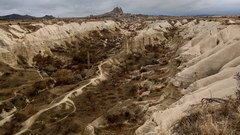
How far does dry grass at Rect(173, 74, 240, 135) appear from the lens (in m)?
4.74

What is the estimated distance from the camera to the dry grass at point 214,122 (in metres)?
4.74

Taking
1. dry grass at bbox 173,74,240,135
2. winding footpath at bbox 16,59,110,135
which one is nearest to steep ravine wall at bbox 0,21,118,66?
winding footpath at bbox 16,59,110,135

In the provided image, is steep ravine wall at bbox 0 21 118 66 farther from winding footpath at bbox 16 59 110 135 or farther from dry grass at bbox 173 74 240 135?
dry grass at bbox 173 74 240 135

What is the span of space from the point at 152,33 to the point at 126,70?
2334cm

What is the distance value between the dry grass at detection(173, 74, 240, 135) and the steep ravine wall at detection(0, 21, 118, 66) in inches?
1264

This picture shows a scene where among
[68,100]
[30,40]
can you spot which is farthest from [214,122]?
[30,40]

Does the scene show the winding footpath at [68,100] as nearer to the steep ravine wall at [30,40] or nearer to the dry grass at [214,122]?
the steep ravine wall at [30,40]

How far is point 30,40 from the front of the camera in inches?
1576

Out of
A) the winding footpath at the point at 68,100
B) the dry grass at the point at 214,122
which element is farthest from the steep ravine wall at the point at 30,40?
the dry grass at the point at 214,122

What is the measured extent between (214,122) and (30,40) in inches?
1554

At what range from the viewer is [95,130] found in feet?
51.6

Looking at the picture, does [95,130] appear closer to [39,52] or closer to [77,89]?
[77,89]

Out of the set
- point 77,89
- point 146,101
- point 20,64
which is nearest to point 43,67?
point 20,64

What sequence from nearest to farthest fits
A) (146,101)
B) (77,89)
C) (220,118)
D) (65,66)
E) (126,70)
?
1. (220,118)
2. (146,101)
3. (77,89)
4. (126,70)
5. (65,66)
